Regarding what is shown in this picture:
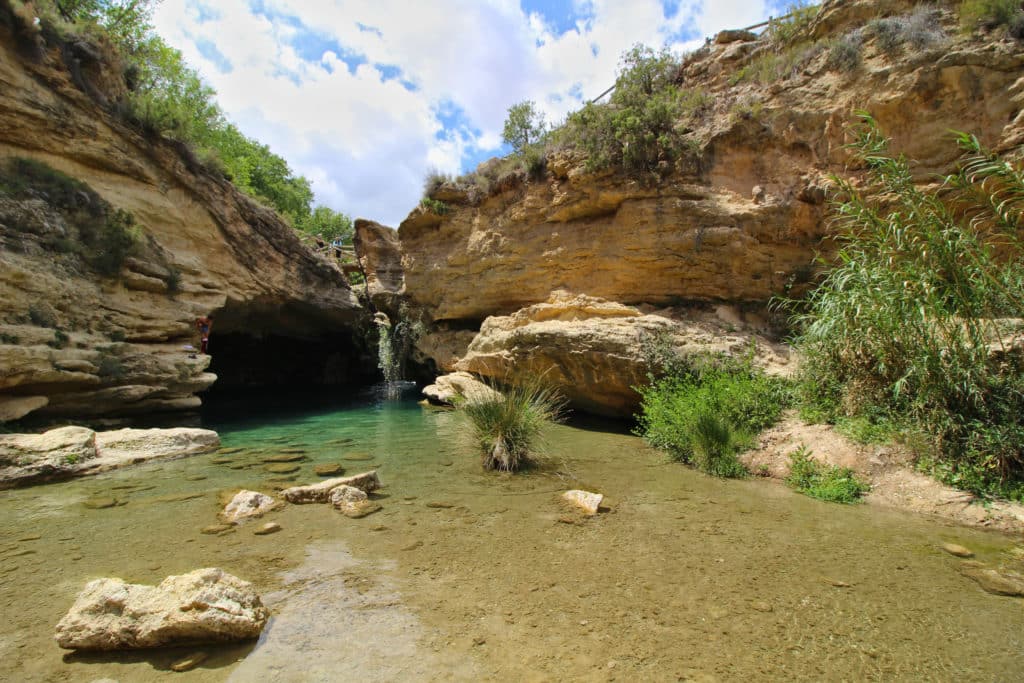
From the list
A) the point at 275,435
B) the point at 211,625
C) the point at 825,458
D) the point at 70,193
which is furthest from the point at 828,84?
the point at 70,193

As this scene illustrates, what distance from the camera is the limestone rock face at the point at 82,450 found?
6359 mm

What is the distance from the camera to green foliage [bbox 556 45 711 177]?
11.6 m

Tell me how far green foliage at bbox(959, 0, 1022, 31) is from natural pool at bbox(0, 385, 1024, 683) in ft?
30.5

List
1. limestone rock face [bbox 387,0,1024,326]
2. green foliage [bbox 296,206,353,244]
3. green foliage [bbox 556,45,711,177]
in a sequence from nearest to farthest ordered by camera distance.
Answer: limestone rock face [bbox 387,0,1024,326], green foliage [bbox 556,45,711,177], green foliage [bbox 296,206,353,244]

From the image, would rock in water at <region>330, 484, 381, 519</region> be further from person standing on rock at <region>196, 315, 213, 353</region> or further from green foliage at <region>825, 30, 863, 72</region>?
green foliage at <region>825, 30, 863, 72</region>

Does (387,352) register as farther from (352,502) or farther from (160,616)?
(160,616)

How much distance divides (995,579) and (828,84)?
1035 cm

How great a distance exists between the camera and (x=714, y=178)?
11234mm

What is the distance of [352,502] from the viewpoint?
16.9 ft

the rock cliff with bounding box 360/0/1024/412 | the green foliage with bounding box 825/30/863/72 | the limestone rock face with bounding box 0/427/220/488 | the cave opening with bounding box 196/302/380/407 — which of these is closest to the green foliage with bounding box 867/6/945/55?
the rock cliff with bounding box 360/0/1024/412

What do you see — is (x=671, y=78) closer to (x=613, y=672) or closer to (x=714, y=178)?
(x=714, y=178)

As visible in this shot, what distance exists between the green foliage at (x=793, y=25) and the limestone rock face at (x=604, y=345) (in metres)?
6.85

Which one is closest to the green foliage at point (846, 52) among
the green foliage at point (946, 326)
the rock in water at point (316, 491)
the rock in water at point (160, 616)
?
the green foliage at point (946, 326)

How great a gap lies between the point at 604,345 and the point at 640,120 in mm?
5857
